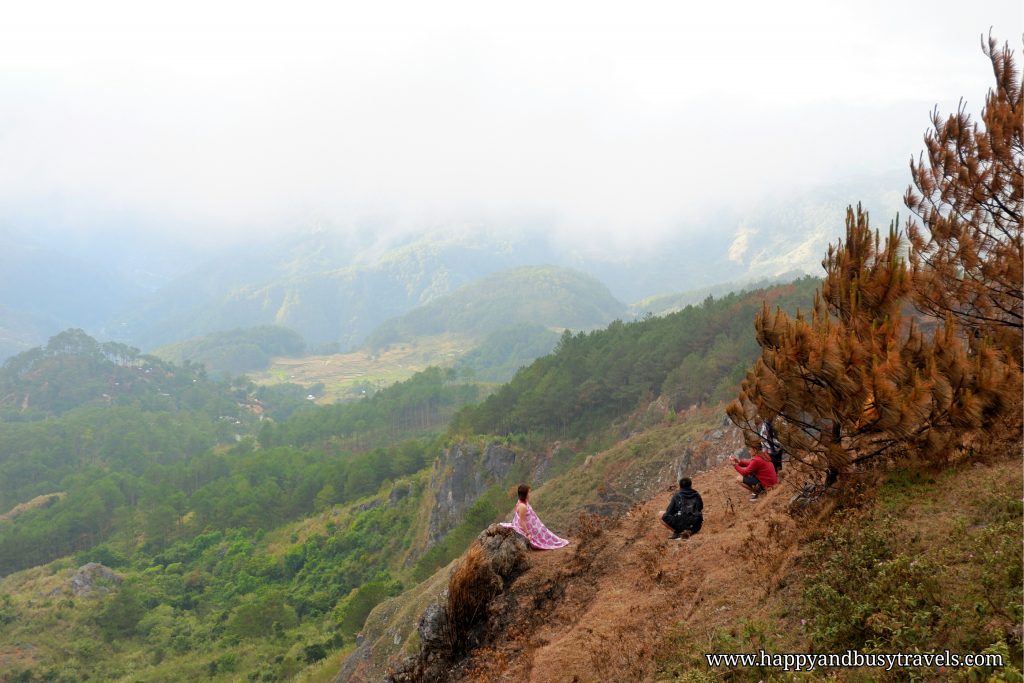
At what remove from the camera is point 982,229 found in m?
10.5

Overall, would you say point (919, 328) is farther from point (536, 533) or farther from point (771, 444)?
point (536, 533)

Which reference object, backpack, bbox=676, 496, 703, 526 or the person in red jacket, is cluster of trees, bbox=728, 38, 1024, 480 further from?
backpack, bbox=676, 496, 703, 526

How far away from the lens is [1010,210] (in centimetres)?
1007

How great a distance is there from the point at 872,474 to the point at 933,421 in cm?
125

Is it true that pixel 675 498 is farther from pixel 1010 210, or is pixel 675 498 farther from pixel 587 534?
pixel 1010 210

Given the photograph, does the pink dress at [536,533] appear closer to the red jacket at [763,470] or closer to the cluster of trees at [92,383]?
the red jacket at [763,470]

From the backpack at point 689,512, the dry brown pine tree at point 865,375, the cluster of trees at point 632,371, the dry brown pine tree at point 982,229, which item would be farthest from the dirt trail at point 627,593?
the cluster of trees at point 632,371

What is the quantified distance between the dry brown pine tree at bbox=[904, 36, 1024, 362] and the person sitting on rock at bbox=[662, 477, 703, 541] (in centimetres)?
545

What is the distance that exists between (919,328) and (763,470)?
4249mm

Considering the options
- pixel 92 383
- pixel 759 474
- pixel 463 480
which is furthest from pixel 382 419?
pixel 759 474

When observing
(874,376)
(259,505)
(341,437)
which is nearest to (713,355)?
(874,376)

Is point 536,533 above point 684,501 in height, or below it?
below

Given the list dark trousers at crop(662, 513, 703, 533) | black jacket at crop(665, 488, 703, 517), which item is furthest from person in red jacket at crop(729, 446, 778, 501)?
dark trousers at crop(662, 513, 703, 533)

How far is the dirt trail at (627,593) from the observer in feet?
27.9
